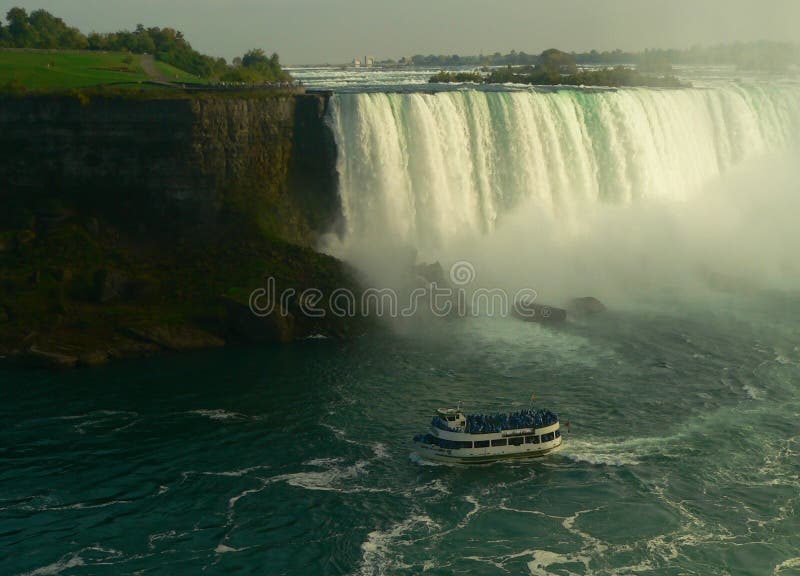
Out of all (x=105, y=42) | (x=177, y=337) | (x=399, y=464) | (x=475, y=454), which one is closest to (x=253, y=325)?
(x=177, y=337)

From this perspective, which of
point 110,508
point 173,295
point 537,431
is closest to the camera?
point 110,508

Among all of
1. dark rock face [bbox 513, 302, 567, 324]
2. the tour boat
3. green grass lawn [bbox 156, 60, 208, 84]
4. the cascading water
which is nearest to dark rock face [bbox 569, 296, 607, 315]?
dark rock face [bbox 513, 302, 567, 324]

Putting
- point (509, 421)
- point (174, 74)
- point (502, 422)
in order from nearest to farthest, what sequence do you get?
point (509, 421)
point (502, 422)
point (174, 74)

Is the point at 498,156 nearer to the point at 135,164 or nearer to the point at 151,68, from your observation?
the point at 135,164

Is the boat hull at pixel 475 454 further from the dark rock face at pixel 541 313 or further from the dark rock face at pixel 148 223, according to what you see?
the dark rock face at pixel 541 313

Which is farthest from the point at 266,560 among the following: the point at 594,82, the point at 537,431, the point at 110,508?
the point at 594,82

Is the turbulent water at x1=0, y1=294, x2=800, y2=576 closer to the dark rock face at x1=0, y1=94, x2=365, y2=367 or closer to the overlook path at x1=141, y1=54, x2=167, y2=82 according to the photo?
the dark rock face at x1=0, y1=94, x2=365, y2=367

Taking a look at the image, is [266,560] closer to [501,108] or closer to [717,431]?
[717,431]

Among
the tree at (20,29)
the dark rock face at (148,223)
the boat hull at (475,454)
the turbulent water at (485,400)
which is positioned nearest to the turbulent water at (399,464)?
the turbulent water at (485,400)
